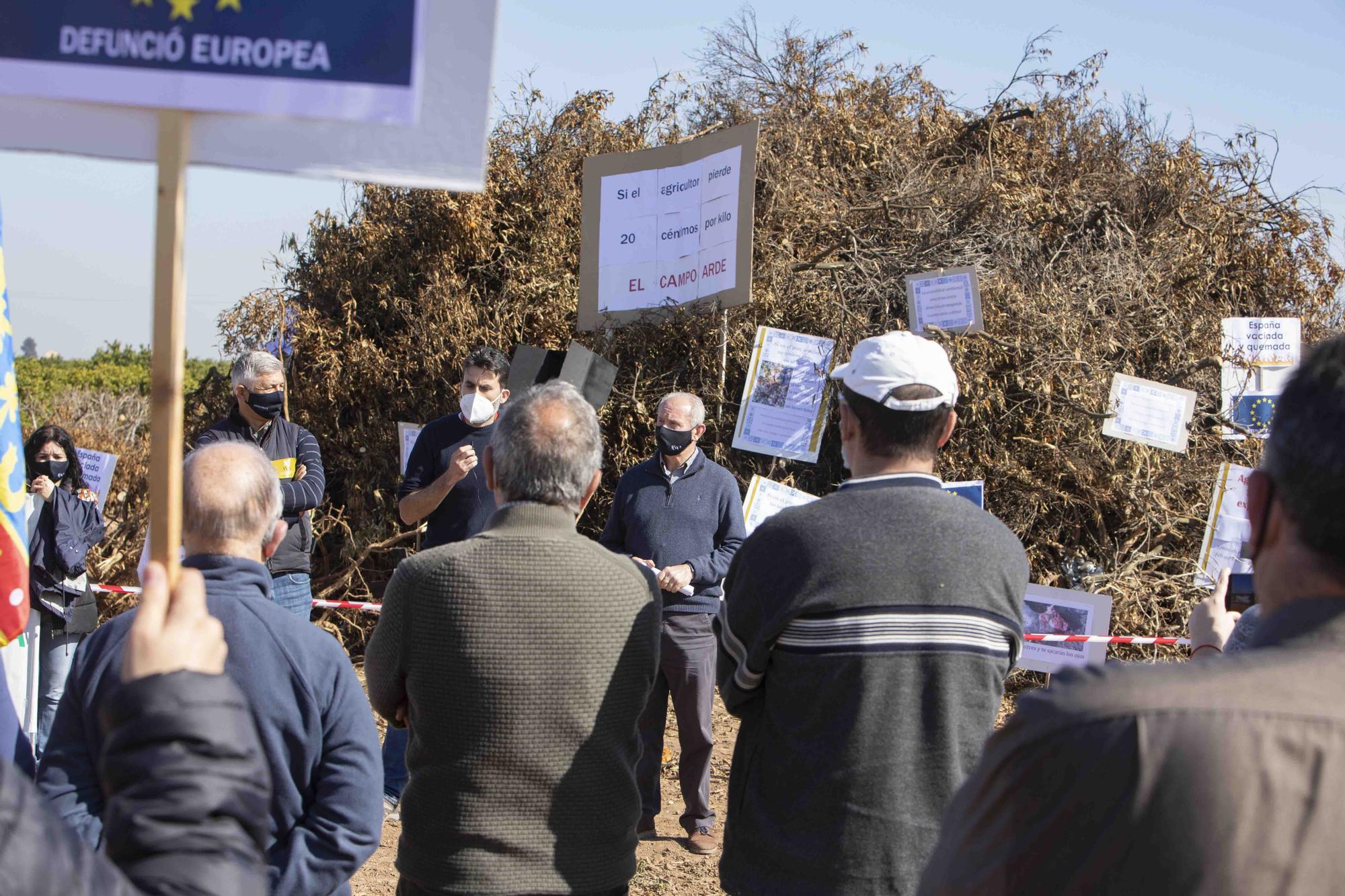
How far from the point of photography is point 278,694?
2.04m

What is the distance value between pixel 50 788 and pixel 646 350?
19.7 feet

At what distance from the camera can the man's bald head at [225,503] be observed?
2.09 m

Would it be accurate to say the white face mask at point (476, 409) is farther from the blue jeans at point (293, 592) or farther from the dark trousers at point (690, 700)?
the dark trousers at point (690, 700)

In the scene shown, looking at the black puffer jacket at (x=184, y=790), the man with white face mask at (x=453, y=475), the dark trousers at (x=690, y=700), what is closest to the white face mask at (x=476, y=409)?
the man with white face mask at (x=453, y=475)

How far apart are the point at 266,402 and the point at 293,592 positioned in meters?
0.85

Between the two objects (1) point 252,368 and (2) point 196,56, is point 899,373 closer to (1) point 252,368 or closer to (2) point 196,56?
(2) point 196,56

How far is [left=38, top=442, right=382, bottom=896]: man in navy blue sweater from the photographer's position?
6.60ft

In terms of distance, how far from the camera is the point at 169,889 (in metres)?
1.05

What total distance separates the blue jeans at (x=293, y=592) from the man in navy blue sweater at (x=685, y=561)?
1432 mm

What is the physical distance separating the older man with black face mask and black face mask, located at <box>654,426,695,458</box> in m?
1.56

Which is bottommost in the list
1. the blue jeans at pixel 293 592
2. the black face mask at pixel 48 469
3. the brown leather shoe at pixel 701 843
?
the brown leather shoe at pixel 701 843

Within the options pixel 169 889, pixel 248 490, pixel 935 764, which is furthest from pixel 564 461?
pixel 169 889

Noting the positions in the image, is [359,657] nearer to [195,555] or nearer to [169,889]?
[195,555]

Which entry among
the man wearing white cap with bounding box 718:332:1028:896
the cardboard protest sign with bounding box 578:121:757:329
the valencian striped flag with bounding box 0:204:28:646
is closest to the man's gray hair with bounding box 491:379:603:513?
the man wearing white cap with bounding box 718:332:1028:896
